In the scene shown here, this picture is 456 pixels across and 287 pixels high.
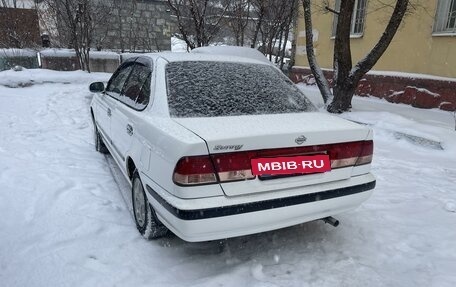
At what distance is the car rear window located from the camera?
2.69 metres

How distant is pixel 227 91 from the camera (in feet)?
9.50

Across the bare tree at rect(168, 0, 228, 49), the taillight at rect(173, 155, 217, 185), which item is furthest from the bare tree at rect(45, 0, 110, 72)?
the taillight at rect(173, 155, 217, 185)

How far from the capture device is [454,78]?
7738 millimetres

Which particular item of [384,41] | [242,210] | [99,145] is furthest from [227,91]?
[384,41]

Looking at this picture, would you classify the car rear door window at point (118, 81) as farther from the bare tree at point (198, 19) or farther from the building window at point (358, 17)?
the building window at point (358, 17)

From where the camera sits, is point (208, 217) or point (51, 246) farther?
point (51, 246)

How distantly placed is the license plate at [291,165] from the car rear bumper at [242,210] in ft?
0.44

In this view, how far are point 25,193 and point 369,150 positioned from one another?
3.22 metres

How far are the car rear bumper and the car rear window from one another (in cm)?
65

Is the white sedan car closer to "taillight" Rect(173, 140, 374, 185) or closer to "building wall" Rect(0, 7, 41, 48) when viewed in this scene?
"taillight" Rect(173, 140, 374, 185)

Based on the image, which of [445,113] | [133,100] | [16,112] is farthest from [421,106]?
[16,112]

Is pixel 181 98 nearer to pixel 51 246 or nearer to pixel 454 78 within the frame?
pixel 51 246

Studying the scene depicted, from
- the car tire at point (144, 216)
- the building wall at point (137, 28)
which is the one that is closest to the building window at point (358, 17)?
the car tire at point (144, 216)

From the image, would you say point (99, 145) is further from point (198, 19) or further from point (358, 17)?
point (358, 17)
